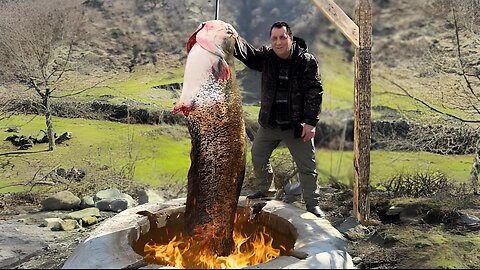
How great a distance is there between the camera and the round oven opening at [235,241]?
11.8 ft

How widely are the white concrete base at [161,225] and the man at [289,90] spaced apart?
0.74 meters

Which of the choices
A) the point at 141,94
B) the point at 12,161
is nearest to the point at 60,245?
the point at 12,161

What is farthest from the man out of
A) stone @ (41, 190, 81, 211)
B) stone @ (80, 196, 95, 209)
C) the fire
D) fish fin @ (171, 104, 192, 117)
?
stone @ (41, 190, 81, 211)

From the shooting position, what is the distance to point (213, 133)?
139 inches

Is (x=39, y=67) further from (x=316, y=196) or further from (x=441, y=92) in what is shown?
(x=441, y=92)

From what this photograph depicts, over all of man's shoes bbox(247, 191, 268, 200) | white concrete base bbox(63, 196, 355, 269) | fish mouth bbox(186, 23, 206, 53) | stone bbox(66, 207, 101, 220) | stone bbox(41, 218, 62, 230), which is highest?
fish mouth bbox(186, 23, 206, 53)

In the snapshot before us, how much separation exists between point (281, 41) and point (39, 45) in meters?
5.81

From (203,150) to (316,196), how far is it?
1829 millimetres

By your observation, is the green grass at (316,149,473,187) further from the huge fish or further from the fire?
the huge fish

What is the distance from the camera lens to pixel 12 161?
903 cm

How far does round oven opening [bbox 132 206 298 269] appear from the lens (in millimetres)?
3604

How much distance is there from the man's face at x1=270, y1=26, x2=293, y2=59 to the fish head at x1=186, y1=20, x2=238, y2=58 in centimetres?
105

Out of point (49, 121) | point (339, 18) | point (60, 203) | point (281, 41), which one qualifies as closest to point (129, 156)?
point (49, 121)

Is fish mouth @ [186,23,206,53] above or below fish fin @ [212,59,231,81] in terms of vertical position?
above
